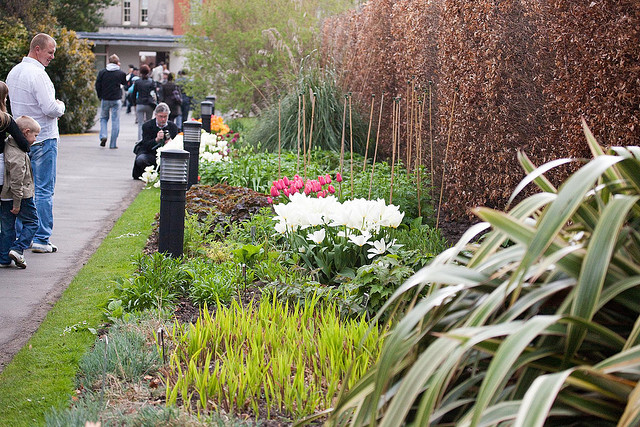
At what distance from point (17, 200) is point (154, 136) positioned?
5.75 meters

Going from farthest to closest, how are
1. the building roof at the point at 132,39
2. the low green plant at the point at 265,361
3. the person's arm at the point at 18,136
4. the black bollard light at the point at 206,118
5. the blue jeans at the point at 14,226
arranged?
the building roof at the point at 132,39 → the black bollard light at the point at 206,118 → the blue jeans at the point at 14,226 → the person's arm at the point at 18,136 → the low green plant at the point at 265,361

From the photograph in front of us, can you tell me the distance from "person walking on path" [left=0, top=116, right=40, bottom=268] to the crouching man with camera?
5.11 m

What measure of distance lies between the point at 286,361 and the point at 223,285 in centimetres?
188

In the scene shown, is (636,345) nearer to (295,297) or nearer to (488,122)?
(295,297)

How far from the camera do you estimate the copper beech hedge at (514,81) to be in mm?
5227

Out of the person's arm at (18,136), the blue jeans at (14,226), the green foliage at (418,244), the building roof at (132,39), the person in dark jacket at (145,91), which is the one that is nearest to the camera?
the green foliage at (418,244)

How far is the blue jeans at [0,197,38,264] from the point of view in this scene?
6.62 meters

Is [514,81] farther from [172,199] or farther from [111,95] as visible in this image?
[111,95]

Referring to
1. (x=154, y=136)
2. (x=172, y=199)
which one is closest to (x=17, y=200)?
(x=172, y=199)

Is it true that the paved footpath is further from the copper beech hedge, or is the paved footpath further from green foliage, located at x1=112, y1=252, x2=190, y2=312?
the copper beech hedge

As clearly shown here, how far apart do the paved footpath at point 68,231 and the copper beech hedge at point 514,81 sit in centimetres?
361

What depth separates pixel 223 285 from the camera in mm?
5406

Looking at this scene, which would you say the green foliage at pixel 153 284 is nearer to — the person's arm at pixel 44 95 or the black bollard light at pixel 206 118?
the person's arm at pixel 44 95

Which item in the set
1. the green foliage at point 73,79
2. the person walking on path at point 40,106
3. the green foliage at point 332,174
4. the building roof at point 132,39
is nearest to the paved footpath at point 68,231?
the person walking on path at point 40,106
